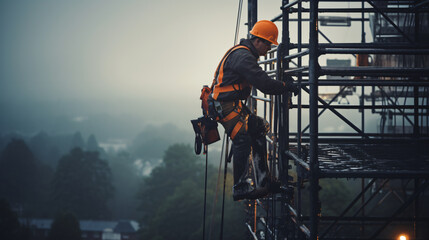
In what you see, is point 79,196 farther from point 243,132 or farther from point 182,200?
point 243,132

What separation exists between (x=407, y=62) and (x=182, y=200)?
26.2 m

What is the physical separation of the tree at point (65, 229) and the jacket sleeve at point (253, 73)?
38182mm

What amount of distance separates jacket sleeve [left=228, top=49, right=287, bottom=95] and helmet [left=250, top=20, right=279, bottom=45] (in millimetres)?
299

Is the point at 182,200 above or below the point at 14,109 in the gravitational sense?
below

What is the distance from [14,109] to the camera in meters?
193

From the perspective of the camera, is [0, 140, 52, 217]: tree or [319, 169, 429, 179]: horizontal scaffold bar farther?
[0, 140, 52, 217]: tree

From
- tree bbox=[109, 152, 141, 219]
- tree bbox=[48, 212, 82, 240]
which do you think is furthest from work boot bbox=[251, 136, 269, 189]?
tree bbox=[109, 152, 141, 219]

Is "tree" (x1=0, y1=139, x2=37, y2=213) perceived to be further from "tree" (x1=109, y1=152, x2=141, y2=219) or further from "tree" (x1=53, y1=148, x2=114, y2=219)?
"tree" (x1=109, y1=152, x2=141, y2=219)

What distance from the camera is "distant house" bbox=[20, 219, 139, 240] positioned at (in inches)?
2000

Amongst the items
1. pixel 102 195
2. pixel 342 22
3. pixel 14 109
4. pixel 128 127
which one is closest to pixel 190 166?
pixel 102 195

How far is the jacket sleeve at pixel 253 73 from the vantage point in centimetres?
457

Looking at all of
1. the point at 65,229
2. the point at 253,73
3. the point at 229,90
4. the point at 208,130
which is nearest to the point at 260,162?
the point at 208,130

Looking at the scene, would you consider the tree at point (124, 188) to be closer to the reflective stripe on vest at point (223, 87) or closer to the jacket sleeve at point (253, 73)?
the reflective stripe on vest at point (223, 87)

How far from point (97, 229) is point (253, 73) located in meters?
52.3
